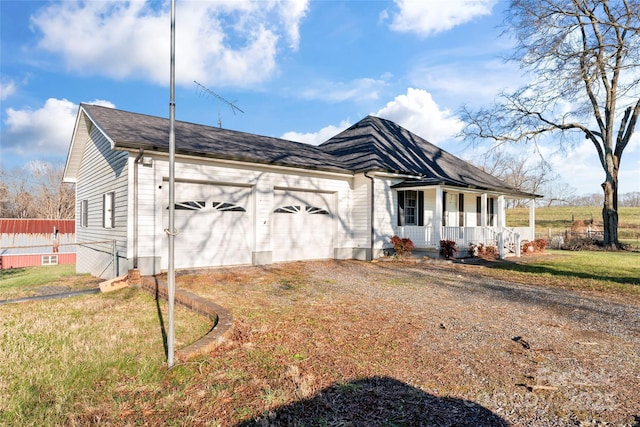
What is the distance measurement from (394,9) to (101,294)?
10628mm

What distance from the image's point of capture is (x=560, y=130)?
19.7m

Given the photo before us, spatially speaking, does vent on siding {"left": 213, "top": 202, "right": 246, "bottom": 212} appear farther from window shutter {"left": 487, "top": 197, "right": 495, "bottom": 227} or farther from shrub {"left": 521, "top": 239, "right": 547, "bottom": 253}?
window shutter {"left": 487, "top": 197, "right": 495, "bottom": 227}

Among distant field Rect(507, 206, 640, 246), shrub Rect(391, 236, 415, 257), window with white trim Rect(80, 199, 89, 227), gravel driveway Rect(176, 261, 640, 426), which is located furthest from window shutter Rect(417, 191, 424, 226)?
distant field Rect(507, 206, 640, 246)

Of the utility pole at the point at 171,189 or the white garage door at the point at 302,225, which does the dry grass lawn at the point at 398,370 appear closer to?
the utility pole at the point at 171,189

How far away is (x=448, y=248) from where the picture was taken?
1250cm

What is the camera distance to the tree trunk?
18375 millimetres

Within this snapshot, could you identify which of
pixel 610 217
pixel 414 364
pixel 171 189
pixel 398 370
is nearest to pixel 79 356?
pixel 171 189

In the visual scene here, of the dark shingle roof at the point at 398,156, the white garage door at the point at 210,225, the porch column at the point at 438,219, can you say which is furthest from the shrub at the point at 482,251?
the white garage door at the point at 210,225

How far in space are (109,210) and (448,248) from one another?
35.5ft

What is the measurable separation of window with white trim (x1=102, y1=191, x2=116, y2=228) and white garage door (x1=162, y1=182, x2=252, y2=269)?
1.60 m

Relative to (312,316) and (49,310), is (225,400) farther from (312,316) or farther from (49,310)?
(49,310)

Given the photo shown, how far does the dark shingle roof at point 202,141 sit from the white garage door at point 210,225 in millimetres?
1036

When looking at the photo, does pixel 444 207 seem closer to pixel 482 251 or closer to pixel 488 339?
pixel 482 251

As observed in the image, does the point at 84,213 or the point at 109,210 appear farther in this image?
the point at 84,213
